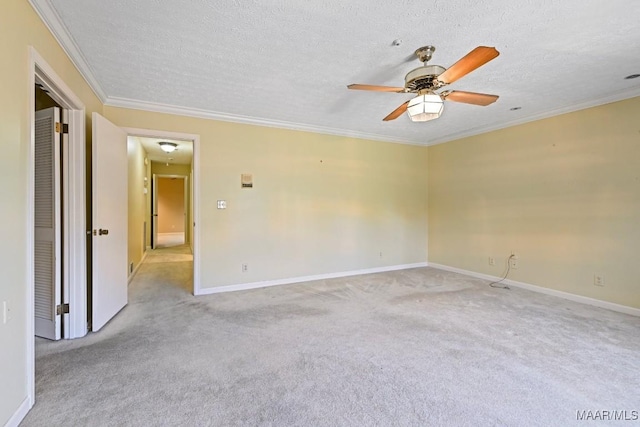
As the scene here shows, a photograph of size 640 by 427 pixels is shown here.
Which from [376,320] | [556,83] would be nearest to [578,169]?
[556,83]

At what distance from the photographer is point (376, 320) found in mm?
2959

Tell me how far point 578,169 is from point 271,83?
3.93 metres

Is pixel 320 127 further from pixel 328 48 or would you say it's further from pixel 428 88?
pixel 428 88

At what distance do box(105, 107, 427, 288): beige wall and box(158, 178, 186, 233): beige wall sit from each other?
785 cm

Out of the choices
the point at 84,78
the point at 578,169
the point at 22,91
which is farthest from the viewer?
the point at 578,169

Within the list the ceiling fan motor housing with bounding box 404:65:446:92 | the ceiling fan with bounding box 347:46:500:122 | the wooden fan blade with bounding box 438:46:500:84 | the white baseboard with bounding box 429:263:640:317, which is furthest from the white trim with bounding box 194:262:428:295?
the wooden fan blade with bounding box 438:46:500:84

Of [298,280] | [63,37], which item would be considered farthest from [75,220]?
[298,280]

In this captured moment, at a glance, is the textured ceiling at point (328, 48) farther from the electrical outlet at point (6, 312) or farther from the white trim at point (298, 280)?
the white trim at point (298, 280)

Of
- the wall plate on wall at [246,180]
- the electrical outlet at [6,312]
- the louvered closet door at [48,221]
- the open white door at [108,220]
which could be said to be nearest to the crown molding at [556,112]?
the wall plate on wall at [246,180]

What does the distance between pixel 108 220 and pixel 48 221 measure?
1.51 ft

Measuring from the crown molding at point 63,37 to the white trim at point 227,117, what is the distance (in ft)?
1.65

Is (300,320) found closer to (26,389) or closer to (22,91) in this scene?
(26,389)

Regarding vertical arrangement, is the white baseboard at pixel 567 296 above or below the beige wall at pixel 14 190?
below

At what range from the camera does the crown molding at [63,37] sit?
70.1 inches
